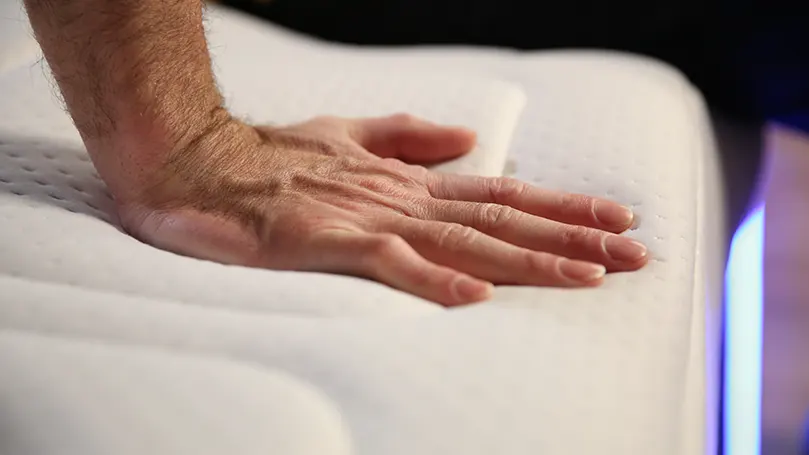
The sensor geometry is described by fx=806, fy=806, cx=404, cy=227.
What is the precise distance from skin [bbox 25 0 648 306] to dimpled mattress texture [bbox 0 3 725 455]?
0.03 metres

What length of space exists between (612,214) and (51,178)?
18.9 inches

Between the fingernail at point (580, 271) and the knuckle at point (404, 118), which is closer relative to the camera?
the fingernail at point (580, 271)

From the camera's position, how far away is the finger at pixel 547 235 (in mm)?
625

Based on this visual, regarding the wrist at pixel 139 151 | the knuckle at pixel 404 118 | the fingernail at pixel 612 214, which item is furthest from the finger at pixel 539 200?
the wrist at pixel 139 151

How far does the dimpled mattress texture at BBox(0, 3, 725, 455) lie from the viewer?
0.46m

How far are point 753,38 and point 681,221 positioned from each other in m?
0.46

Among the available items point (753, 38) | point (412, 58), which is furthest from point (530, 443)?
point (753, 38)

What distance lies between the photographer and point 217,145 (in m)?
0.72

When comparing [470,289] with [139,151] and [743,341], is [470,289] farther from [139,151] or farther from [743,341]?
[743,341]

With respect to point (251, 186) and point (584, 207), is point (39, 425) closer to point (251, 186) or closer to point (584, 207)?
point (251, 186)

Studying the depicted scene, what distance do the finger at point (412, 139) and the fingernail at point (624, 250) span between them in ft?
0.71

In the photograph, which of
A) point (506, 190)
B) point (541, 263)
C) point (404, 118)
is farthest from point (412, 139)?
point (541, 263)

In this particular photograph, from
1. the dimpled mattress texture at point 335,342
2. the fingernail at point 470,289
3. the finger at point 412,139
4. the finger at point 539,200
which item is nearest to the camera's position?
the dimpled mattress texture at point 335,342

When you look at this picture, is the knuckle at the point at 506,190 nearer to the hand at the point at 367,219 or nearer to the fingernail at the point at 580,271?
the hand at the point at 367,219
